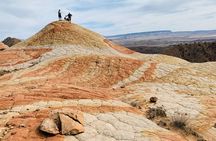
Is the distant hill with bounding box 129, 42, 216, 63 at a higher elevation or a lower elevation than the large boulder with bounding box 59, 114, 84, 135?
lower

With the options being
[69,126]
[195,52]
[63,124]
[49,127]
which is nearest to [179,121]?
[69,126]

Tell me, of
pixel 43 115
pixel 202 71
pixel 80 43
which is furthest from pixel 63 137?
pixel 80 43

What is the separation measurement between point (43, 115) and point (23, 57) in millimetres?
27491

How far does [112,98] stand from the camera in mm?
17703

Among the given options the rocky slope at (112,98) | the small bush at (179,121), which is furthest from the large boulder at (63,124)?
the small bush at (179,121)

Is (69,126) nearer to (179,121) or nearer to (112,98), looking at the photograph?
(179,121)

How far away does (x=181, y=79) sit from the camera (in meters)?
24.9

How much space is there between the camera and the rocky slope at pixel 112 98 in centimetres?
1313

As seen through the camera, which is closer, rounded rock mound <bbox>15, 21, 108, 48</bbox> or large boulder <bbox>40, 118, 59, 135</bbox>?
large boulder <bbox>40, 118, 59, 135</bbox>

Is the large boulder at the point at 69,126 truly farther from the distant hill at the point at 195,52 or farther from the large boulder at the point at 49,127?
the distant hill at the point at 195,52

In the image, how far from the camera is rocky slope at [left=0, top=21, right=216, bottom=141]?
13.1 meters

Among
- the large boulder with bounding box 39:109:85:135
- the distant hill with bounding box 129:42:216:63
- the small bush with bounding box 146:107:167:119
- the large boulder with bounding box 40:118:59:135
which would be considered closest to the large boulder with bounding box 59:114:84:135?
the large boulder with bounding box 39:109:85:135

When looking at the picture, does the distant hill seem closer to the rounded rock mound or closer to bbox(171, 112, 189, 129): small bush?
the rounded rock mound

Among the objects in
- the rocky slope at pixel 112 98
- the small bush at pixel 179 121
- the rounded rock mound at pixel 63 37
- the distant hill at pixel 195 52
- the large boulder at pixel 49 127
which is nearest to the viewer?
the large boulder at pixel 49 127
